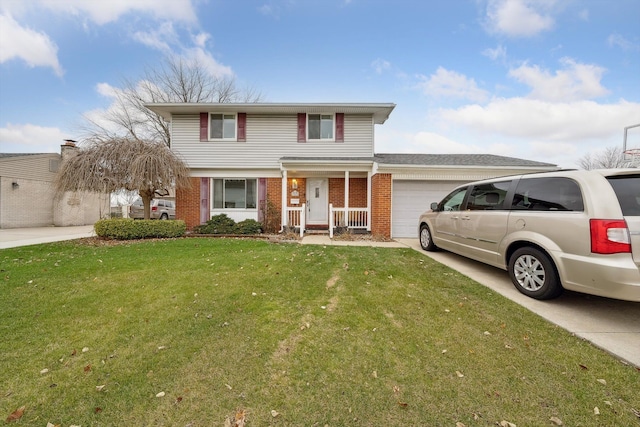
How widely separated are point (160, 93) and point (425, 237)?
70.8ft

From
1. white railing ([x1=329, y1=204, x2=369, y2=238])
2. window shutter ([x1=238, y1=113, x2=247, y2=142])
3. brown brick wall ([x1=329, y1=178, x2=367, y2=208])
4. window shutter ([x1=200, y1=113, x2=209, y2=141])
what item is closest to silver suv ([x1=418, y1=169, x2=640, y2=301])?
white railing ([x1=329, y1=204, x2=369, y2=238])

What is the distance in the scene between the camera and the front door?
11.5 m

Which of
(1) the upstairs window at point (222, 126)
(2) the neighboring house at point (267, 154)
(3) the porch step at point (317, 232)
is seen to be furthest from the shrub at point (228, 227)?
(1) the upstairs window at point (222, 126)

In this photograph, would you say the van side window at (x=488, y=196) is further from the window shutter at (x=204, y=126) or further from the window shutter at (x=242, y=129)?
the window shutter at (x=204, y=126)

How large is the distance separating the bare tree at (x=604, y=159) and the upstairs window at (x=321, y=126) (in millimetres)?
32937

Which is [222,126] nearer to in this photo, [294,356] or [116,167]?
[116,167]

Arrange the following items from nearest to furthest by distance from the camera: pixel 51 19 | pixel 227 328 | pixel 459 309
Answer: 1. pixel 227 328
2. pixel 459 309
3. pixel 51 19

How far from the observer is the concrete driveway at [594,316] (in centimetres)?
261

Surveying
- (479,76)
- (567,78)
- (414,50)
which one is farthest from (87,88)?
(567,78)

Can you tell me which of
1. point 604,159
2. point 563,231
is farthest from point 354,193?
point 604,159

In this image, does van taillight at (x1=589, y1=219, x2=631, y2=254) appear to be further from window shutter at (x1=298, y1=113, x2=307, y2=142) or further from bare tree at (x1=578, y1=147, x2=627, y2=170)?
bare tree at (x1=578, y1=147, x2=627, y2=170)

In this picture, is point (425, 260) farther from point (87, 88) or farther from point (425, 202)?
point (87, 88)

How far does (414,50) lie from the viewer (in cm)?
1248

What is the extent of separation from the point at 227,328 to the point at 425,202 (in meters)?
8.58
